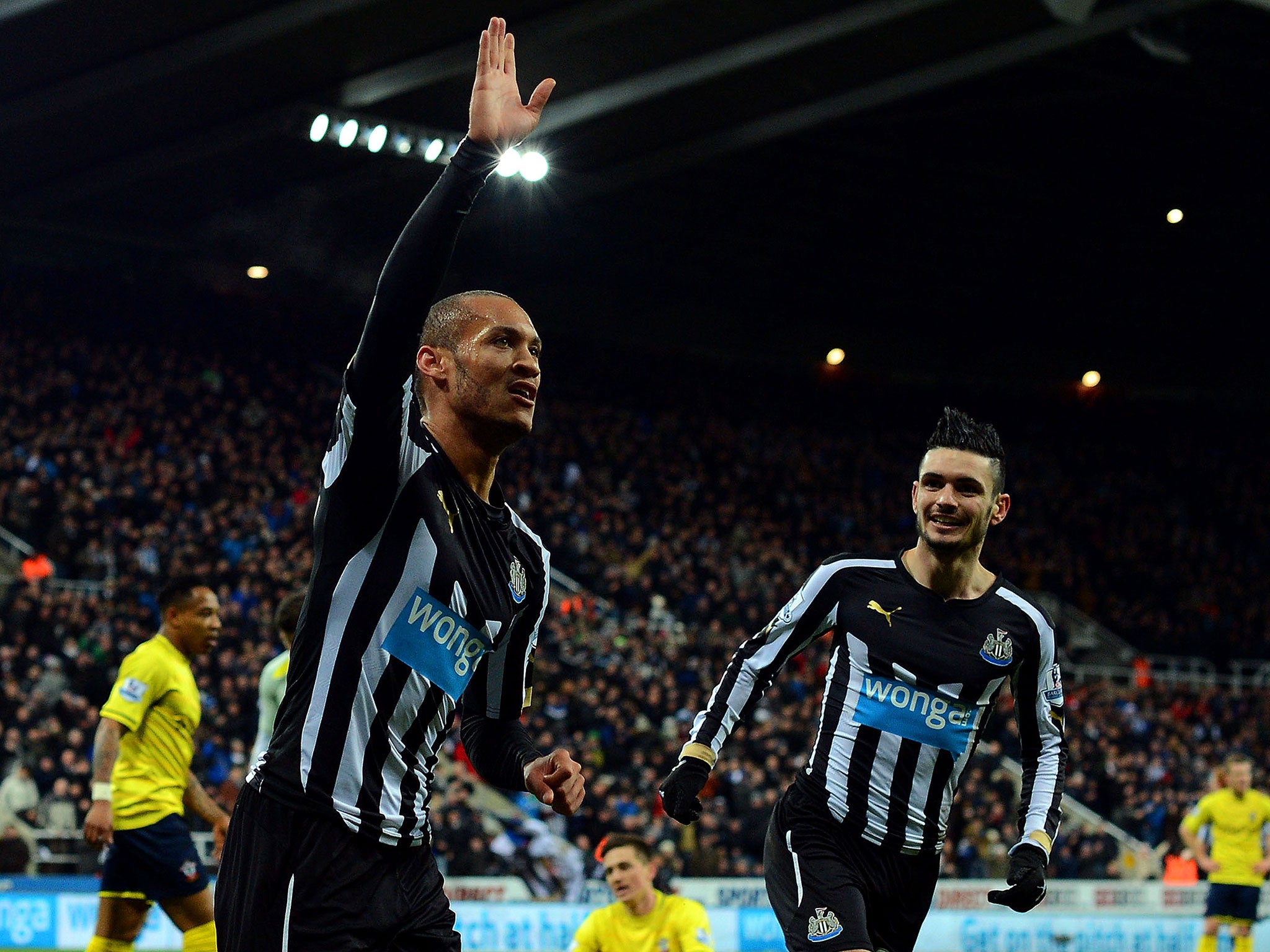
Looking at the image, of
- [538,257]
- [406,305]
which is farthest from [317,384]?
[406,305]

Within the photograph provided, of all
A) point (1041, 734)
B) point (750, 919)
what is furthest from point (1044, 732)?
point (750, 919)

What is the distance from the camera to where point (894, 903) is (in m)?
5.39

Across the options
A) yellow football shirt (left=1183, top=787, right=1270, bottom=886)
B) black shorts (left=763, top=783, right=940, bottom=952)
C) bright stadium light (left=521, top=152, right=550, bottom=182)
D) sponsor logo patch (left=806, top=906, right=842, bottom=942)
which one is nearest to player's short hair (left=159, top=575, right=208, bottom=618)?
black shorts (left=763, top=783, right=940, bottom=952)

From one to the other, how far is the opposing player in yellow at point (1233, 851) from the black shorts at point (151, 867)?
9.10 meters

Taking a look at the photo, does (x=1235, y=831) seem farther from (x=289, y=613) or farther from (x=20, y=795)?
(x=20, y=795)

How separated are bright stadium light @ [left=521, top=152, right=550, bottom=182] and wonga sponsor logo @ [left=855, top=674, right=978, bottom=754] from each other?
18.3 m

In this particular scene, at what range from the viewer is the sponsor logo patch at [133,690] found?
25.3 feet

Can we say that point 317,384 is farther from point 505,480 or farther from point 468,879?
point 468,879

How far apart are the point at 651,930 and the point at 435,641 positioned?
513 cm

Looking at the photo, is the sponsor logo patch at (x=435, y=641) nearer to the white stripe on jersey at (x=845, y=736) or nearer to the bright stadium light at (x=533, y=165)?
the white stripe on jersey at (x=845, y=736)

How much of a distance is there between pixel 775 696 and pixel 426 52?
1014cm

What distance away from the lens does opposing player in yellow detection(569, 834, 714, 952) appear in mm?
8031

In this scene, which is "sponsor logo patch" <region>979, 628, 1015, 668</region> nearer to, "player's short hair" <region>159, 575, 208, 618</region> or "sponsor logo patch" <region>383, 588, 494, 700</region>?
"sponsor logo patch" <region>383, 588, 494, 700</region>

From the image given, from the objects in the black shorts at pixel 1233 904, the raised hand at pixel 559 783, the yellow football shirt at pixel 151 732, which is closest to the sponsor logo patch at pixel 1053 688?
the raised hand at pixel 559 783
